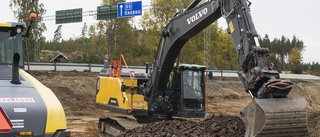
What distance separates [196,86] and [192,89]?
161 mm

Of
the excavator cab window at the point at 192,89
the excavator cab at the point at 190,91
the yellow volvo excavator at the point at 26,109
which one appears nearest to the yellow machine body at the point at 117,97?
the excavator cab at the point at 190,91

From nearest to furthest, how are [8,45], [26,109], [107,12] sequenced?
[26,109] → [8,45] → [107,12]

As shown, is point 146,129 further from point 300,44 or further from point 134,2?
point 300,44

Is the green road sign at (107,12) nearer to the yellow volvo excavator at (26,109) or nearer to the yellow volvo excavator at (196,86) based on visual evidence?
the yellow volvo excavator at (196,86)

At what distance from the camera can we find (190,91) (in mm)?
10461

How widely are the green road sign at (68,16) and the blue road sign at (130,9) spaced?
4839 millimetres

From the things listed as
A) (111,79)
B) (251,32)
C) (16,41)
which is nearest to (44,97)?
(16,41)

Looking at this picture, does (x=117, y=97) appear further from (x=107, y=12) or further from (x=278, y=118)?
(x=107, y=12)

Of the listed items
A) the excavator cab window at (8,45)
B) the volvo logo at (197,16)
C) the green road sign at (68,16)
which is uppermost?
the green road sign at (68,16)

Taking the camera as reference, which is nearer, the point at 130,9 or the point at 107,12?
the point at 130,9

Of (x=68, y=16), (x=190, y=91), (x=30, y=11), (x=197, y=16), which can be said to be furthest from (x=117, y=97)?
(x=30, y=11)

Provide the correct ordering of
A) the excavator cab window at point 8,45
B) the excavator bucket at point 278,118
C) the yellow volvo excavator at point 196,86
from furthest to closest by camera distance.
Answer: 1. the excavator cab window at point 8,45
2. the yellow volvo excavator at point 196,86
3. the excavator bucket at point 278,118

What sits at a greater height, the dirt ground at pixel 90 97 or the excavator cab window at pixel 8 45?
the excavator cab window at pixel 8 45

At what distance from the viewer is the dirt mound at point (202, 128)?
6.65m
